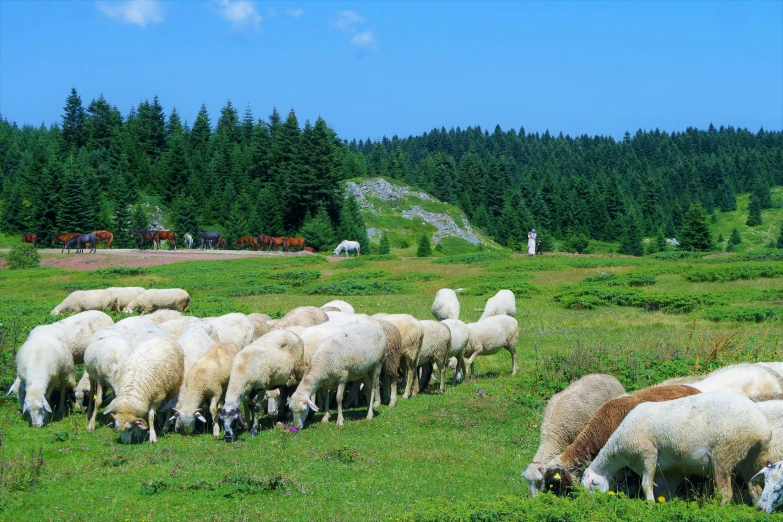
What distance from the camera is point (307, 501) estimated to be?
1052 cm

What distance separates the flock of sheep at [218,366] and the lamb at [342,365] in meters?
0.02

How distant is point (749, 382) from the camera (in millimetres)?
12375

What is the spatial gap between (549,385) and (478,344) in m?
3.59

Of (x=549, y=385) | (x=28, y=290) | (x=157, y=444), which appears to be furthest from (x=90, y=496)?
(x=28, y=290)

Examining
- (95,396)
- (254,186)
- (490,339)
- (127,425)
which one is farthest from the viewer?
(254,186)

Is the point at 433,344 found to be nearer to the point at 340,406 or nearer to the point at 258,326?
the point at 340,406

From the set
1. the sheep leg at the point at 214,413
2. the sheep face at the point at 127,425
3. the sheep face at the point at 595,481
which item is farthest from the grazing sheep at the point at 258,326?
the sheep face at the point at 595,481

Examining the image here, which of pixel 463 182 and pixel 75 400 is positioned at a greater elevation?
pixel 463 182

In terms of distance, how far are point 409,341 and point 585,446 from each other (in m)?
7.49

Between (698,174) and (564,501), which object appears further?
(698,174)

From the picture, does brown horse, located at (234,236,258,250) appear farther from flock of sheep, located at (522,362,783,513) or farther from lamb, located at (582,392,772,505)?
lamb, located at (582,392,772,505)

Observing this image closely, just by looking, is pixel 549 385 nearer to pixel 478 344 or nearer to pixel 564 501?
pixel 478 344

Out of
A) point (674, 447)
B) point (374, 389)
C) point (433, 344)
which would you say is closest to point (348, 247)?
point (433, 344)

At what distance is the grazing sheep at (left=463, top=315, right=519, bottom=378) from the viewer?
67.9 feet
